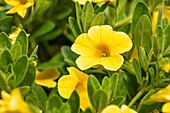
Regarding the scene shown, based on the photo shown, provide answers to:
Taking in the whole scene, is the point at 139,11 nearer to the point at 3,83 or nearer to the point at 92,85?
the point at 92,85

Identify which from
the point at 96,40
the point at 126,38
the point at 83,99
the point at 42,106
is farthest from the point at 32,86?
the point at 126,38

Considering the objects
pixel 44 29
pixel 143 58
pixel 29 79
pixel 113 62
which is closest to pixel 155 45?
pixel 143 58

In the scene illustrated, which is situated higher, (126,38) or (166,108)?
(126,38)

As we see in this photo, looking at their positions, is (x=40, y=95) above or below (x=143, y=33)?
below

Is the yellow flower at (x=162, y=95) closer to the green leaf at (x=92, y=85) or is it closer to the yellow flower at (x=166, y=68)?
the yellow flower at (x=166, y=68)

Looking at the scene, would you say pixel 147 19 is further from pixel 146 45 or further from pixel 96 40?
pixel 96 40

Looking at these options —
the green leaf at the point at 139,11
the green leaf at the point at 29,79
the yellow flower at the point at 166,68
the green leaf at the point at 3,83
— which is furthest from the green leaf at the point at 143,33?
the green leaf at the point at 3,83
